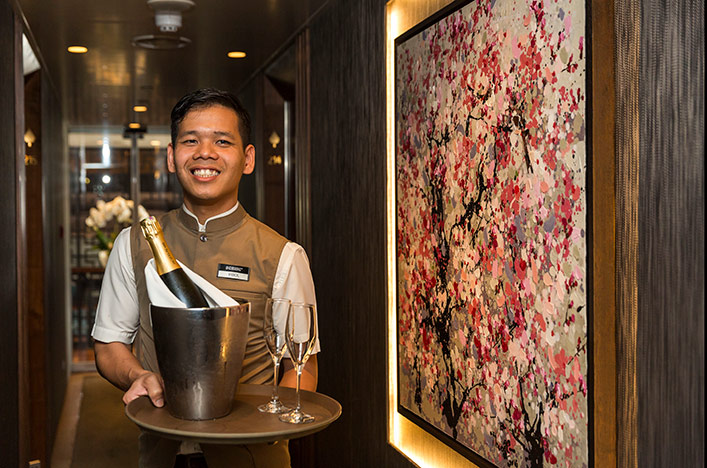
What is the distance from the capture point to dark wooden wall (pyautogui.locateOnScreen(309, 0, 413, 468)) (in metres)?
3.04

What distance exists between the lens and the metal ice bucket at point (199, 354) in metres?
1.42

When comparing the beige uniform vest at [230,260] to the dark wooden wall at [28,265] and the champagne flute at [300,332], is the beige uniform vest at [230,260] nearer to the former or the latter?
the champagne flute at [300,332]

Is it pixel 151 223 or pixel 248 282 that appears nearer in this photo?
pixel 151 223

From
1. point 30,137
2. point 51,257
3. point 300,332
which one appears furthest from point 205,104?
point 51,257

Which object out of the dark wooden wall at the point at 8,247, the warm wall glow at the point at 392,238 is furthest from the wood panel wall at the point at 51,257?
the warm wall glow at the point at 392,238

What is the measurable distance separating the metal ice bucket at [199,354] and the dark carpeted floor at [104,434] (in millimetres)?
3810

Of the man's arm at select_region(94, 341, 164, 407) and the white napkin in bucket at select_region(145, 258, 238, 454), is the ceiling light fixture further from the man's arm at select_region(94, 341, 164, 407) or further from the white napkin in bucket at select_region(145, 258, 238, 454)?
the white napkin in bucket at select_region(145, 258, 238, 454)

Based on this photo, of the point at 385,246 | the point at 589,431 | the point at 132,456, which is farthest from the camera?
the point at 132,456

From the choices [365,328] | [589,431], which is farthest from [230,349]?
[365,328]

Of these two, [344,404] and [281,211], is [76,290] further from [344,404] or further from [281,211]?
[344,404]

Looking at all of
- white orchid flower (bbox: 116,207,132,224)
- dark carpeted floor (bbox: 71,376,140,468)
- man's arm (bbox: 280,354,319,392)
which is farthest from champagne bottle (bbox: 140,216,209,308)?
white orchid flower (bbox: 116,207,132,224)

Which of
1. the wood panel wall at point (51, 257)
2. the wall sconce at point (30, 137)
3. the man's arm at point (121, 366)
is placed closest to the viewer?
the man's arm at point (121, 366)

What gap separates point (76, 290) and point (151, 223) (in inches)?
297

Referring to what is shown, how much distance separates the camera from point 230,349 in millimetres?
1471
